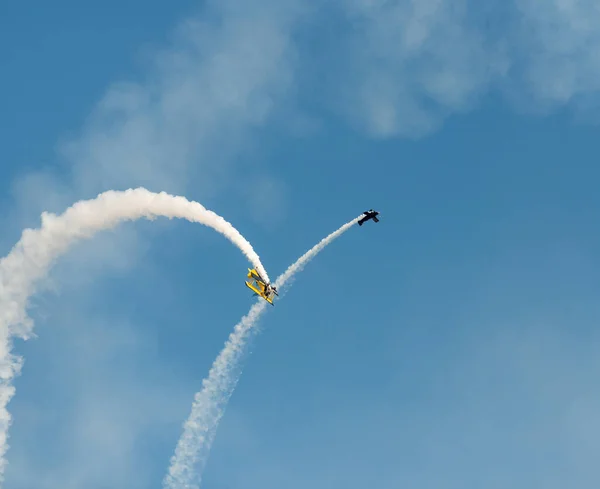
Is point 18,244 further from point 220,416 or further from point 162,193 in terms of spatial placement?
point 220,416

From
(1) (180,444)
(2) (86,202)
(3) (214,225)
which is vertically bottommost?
(1) (180,444)

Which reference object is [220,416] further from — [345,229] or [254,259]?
[345,229]

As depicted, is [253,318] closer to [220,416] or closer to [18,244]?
[220,416]

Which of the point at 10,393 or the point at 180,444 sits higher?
the point at 10,393

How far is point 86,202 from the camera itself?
148625 mm

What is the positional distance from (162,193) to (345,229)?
114ft

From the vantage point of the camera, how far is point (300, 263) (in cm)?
15950

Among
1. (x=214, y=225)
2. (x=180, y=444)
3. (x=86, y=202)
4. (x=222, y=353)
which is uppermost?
(x=86, y=202)

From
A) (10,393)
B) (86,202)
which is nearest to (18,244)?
(86,202)

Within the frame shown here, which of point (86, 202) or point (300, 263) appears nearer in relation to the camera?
point (86, 202)

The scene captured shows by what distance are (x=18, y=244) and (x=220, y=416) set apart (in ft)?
151

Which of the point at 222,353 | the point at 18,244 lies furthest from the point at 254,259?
the point at 18,244

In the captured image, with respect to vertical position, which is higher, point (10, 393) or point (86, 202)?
point (86, 202)

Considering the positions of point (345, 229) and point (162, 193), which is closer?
point (162, 193)
